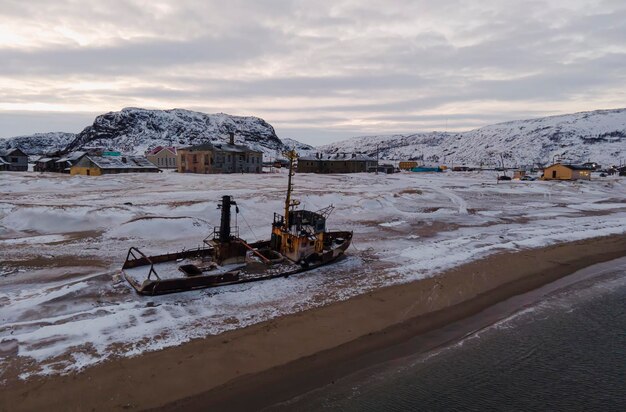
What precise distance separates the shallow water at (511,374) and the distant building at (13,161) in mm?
78232

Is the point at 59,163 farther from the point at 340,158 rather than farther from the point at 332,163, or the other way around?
the point at 340,158

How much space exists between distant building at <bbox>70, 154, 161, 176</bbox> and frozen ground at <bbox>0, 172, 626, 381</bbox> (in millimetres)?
17483

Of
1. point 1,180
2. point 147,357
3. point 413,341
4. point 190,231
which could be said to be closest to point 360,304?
point 413,341

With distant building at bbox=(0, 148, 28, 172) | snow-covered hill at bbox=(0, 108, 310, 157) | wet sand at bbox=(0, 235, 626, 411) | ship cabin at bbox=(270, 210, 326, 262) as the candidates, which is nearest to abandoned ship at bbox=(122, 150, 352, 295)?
ship cabin at bbox=(270, 210, 326, 262)

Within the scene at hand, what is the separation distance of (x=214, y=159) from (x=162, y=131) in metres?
101

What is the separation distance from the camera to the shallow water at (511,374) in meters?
9.51

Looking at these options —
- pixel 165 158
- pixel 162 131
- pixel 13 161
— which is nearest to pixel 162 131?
pixel 162 131

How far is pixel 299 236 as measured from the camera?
1819 cm

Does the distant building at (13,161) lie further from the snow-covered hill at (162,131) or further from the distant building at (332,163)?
the snow-covered hill at (162,131)

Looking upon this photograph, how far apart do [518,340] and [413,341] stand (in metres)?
3.23

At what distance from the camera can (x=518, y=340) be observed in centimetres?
1267

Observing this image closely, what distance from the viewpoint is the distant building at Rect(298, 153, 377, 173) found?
88.6 m

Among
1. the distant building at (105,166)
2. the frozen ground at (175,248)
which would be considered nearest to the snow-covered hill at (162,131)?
the distant building at (105,166)

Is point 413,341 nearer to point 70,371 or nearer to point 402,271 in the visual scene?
point 402,271
